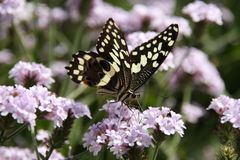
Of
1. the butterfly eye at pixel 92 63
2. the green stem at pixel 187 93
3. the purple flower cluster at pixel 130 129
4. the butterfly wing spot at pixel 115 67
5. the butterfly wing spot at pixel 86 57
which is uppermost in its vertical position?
the green stem at pixel 187 93

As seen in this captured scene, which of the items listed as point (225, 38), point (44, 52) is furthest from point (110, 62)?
point (225, 38)

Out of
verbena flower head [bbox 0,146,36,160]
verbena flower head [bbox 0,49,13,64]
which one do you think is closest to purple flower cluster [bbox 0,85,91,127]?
verbena flower head [bbox 0,146,36,160]

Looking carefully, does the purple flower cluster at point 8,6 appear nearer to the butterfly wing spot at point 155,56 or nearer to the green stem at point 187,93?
the butterfly wing spot at point 155,56

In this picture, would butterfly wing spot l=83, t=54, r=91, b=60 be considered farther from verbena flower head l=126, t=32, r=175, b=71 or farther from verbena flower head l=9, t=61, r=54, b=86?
verbena flower head l=126, t=32, r=175, b=71

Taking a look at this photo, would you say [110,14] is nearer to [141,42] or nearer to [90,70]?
Answer: [141,42]

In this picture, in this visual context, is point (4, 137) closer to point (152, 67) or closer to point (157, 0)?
point (152, 67)

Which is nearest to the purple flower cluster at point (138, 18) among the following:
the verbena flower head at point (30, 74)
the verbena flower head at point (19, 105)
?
the verbena flower head at point (30, 74)
